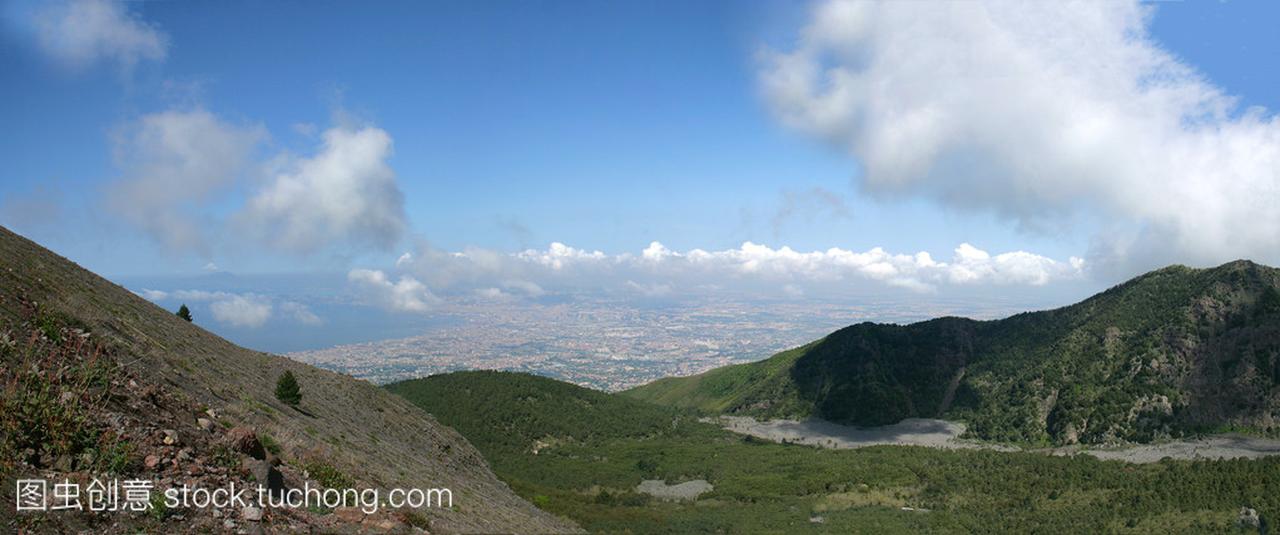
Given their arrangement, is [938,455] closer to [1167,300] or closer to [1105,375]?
[1105,375]

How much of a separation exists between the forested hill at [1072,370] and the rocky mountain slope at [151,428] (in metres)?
107

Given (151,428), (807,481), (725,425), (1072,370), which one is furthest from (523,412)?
(1072,370)

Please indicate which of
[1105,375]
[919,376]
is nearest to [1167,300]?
[1105,375]

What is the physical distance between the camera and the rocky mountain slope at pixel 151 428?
948 cm

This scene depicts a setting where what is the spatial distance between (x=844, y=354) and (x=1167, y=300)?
6115 centimetres

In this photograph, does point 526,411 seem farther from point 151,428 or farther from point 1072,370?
point 1072,370

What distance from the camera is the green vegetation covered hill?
149 ft

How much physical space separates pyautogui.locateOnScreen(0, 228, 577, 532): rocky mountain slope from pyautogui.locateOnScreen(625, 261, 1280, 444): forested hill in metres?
107

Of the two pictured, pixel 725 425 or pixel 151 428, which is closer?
pixel 151 428

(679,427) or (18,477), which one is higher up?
(18,477)

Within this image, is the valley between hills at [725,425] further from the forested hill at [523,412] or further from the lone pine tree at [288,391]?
the lone pine tree at [288,391]

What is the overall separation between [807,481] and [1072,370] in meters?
76.2

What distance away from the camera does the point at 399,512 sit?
13438 mm

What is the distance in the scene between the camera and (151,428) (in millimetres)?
11523
